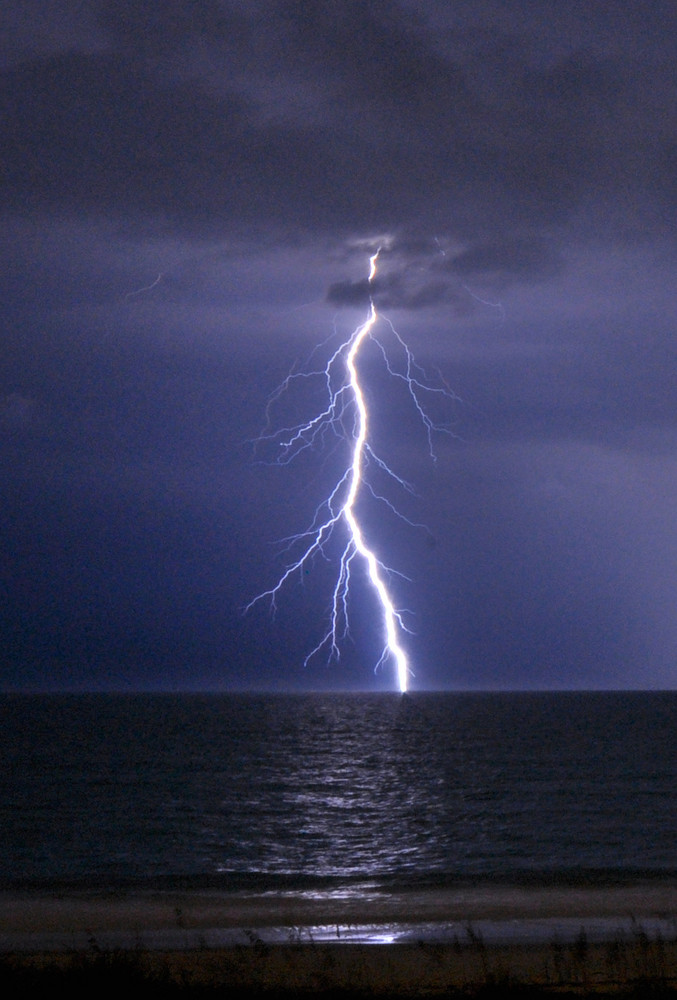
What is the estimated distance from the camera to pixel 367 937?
15.0 m

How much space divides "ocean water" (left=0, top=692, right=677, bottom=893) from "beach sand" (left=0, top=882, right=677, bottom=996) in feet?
6.56

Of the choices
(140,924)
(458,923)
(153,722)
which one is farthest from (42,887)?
(153,722)

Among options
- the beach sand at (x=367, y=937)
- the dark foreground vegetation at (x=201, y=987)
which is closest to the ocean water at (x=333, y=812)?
the beach sand at (x=367, y=937)

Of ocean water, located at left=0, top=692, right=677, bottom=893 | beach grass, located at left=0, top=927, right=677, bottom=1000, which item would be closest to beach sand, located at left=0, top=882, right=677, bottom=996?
beach grass, located at left=0, top=927, right=677, bottom=1000

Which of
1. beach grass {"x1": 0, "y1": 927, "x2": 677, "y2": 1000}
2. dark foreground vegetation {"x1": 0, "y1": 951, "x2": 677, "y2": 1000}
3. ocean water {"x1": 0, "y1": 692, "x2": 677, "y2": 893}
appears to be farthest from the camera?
ocean water {"x1": 0, "y1": 692, "x2": 677, "y2": 893}

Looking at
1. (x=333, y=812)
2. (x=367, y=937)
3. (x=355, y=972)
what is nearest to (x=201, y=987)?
(x=355, y=972)

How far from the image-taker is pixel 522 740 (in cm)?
6575

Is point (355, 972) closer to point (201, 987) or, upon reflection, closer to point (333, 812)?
point (201, 987)

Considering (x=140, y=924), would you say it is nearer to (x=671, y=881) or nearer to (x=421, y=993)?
(x=421, y=993)

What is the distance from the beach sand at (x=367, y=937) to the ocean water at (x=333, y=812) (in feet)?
6.56

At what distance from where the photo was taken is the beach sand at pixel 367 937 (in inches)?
431

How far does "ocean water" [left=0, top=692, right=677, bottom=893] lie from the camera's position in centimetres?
2291

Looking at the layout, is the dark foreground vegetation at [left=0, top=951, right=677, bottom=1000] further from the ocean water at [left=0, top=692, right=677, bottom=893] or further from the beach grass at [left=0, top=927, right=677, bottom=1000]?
the ocean water at [left=0, top=692, right=677, bottom=893]

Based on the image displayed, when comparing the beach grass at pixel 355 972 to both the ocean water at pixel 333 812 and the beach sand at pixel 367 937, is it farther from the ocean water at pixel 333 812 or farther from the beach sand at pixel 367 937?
the ocean water at pixel 333 812
